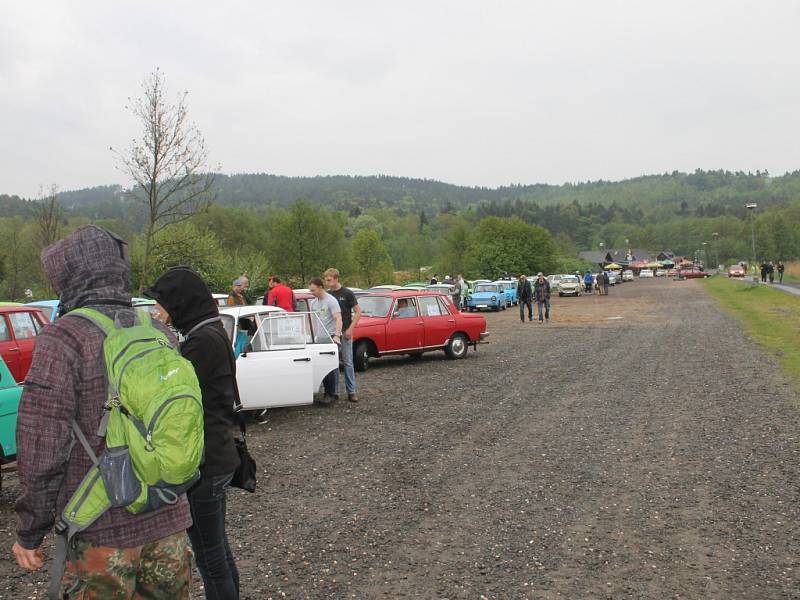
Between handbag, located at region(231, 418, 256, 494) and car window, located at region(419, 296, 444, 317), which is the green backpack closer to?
handbag, located at region(231, 418, 256, 494)

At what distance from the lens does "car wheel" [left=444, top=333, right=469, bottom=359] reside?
1655 centimetres

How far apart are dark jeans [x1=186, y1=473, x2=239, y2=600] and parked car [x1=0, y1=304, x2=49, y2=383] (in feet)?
24.3

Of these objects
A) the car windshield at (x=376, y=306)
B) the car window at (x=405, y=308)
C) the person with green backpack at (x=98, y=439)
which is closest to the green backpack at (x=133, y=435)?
the person with green backpack at (x=98, y=439)

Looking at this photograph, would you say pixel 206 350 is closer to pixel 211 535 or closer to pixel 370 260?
pixel 211 535

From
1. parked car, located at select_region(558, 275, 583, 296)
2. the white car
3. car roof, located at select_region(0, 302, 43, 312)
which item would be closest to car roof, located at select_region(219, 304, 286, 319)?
the white car

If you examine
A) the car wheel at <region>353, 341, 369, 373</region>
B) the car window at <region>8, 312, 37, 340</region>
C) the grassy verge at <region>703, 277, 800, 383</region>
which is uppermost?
the car window at <region>8, 312, 37, 340</region>

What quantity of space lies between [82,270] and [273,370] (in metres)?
7.10

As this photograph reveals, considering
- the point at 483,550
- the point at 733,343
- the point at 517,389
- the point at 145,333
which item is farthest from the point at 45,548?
the point at 733,343

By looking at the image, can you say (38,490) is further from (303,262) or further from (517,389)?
(303,262)

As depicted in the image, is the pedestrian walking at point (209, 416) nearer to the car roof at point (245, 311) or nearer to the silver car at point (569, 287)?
the car roof at point (245, 311)

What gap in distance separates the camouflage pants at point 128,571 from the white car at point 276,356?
647cm

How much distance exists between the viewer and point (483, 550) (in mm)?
5098

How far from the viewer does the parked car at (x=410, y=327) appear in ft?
49.9

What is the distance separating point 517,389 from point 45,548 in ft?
27.1
